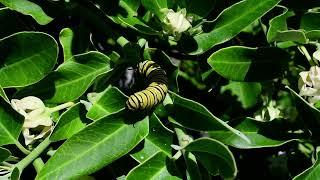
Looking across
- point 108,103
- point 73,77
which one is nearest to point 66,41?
point 73,77

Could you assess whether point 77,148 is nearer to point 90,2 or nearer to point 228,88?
point 90,2

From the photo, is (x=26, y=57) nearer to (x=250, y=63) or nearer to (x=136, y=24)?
(x=136, y=24)

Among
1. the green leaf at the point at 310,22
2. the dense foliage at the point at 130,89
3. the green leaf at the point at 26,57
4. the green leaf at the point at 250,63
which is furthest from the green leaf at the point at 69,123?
the green leaf at the point at 310,22

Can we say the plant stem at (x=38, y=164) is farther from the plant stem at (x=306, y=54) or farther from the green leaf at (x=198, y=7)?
the plant stem at (x=306, y=54)

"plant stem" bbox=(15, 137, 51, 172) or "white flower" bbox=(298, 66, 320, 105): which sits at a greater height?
"plant stem" bbox=(15, 137, 51, 172)

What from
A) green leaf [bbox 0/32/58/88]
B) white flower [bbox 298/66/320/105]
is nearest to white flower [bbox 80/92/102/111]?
green leaf [bbox 0/32/58/88]

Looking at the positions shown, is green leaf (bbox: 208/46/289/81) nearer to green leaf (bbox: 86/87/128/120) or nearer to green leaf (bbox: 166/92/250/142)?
green leaf (bbox: 166/92/250/142)

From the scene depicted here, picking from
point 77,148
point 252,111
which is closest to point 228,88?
point 252,111
